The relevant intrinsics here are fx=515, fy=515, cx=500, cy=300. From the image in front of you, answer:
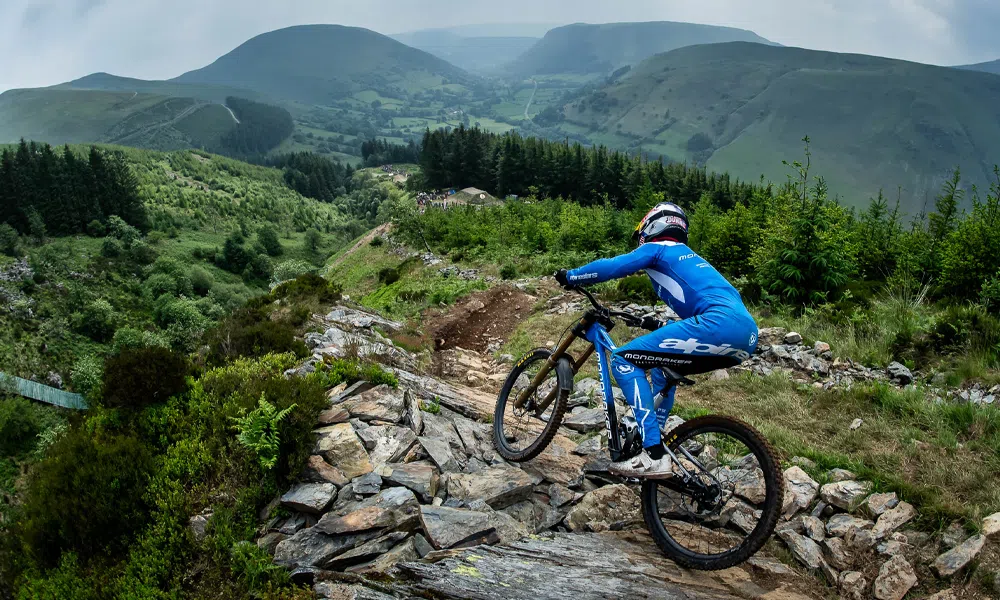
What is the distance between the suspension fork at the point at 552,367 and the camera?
20.2 feet

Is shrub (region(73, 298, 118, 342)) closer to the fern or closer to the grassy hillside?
the grassy hillside

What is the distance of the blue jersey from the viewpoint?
194 inches

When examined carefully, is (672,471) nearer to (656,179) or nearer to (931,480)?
(931,480)

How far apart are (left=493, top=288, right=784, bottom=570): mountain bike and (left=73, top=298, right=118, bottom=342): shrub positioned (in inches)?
3785

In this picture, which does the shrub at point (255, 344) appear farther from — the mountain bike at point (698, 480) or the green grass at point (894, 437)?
the green grass at point (894, 437)

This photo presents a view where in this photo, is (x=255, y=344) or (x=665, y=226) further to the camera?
(x=255, y=344)

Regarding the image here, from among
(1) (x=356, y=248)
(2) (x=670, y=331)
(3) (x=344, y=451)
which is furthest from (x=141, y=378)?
(1) (x=356, y=248)

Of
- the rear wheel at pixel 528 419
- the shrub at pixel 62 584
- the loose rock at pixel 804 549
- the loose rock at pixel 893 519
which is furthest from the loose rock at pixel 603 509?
the shrub at pixel 62 584

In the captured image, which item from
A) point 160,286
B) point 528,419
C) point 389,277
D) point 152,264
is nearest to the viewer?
point 528,419

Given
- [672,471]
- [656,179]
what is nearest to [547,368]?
[672,471]

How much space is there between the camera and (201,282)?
102438 millimetres

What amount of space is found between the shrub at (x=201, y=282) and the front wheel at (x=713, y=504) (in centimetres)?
11275

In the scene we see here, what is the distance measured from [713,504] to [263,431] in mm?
4841

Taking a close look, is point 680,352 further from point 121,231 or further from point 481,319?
point 121,231
